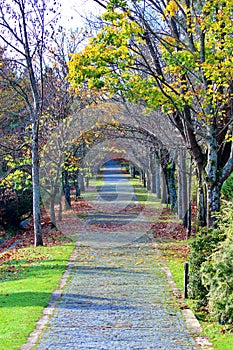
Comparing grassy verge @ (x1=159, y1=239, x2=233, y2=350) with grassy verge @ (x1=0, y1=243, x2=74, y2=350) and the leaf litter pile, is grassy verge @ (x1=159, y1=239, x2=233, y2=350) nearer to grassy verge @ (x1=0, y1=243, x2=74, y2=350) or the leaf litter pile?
the leaf litter pile

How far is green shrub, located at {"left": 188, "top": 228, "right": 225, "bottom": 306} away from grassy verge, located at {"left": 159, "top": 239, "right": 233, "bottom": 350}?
0.75 feet

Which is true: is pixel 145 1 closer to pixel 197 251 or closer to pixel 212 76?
pixel 212 76

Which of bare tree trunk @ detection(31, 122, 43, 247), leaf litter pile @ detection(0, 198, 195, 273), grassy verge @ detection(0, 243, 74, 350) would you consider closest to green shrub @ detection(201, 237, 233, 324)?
grassy verge @ detection(0, 243, 74, 350)

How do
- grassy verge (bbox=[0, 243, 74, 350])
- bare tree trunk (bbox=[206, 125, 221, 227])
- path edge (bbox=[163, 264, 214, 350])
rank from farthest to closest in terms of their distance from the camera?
bare tree trunk (bbox=[206, 125, 221, 227]) → grassy verge (bbox=[0, 243, 74, 350]) → path edge (bbox=[163, 264, 214, 350])

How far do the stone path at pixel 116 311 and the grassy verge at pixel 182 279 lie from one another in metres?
0.31

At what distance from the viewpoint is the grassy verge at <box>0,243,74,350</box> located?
311 inches

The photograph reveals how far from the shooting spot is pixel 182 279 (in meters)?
11.8

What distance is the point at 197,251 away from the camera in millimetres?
10039

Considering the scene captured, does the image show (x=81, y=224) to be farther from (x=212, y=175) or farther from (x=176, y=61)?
(x=176, y=61)

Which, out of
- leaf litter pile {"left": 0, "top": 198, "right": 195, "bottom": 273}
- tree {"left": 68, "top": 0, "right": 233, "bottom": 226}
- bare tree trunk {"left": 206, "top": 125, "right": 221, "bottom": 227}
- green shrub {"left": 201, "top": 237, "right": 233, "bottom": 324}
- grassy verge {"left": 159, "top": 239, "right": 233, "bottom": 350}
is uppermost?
tree {"left": 68, "top": 0, "right": 233, "bottom": 226}

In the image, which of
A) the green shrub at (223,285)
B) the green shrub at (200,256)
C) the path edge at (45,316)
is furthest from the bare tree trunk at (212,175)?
the green shrub at (223,285)

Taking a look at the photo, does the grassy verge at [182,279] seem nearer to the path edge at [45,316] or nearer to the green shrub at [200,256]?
the green shrub at [200,256]

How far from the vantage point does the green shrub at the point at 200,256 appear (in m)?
9.61

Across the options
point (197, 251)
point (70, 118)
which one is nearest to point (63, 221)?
point (70, 118)
